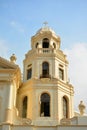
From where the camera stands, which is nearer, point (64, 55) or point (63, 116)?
point (63, 116)

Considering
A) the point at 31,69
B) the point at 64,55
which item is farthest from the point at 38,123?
the point at 64,55

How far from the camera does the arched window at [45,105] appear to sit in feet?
127

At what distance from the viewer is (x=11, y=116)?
3341cm

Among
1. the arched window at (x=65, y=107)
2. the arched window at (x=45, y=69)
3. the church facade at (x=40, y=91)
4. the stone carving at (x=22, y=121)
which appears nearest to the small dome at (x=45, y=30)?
the church facade at (x=40, y=91)

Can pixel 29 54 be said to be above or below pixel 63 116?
above

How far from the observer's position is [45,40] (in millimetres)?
45531

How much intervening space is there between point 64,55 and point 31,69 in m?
5.26

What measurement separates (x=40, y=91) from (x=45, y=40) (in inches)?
345

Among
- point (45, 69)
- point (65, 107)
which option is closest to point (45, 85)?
point (45, 69)

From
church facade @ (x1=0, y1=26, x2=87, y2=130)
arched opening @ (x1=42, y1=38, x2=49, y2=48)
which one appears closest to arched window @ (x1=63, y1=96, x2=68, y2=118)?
church facade @ (x1=0, y1=26, x2=87, y2=130)

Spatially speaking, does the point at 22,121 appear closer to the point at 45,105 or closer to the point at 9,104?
the point at 9,104

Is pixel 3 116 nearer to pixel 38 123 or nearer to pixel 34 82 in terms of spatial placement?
pixel 38 123

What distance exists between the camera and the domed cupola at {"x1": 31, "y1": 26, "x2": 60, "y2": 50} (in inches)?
1780

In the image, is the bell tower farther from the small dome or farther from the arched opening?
the small dome
